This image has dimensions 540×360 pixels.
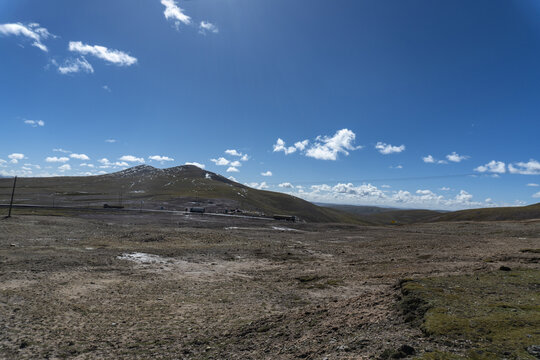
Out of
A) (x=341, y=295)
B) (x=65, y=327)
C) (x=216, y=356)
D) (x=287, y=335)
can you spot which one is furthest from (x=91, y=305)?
(x=341, y=295)

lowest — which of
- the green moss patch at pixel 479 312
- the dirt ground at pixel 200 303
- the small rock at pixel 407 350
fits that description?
the dirt ground at pixel 200 303

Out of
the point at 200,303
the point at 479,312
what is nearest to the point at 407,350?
the point at 479,312

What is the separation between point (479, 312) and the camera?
32.4 ft

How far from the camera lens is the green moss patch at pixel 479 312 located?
747 centimetres

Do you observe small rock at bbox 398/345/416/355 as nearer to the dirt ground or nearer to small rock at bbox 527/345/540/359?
the dirt ground

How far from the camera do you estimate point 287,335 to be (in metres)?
10.6

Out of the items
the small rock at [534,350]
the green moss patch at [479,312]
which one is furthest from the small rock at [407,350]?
the small rock at [534,350]

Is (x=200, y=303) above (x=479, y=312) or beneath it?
beneath

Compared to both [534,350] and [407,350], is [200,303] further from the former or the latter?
[534,350]

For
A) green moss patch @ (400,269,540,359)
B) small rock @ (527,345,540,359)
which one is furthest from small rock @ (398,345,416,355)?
small rock @ (527,345,540,359)

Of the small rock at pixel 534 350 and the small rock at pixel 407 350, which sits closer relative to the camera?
the small rock at pixel 534 350

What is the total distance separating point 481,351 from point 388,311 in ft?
12.7

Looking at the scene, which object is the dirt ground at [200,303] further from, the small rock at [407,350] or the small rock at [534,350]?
the small rock at [534,350]

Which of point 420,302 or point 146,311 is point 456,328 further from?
point 146,311
